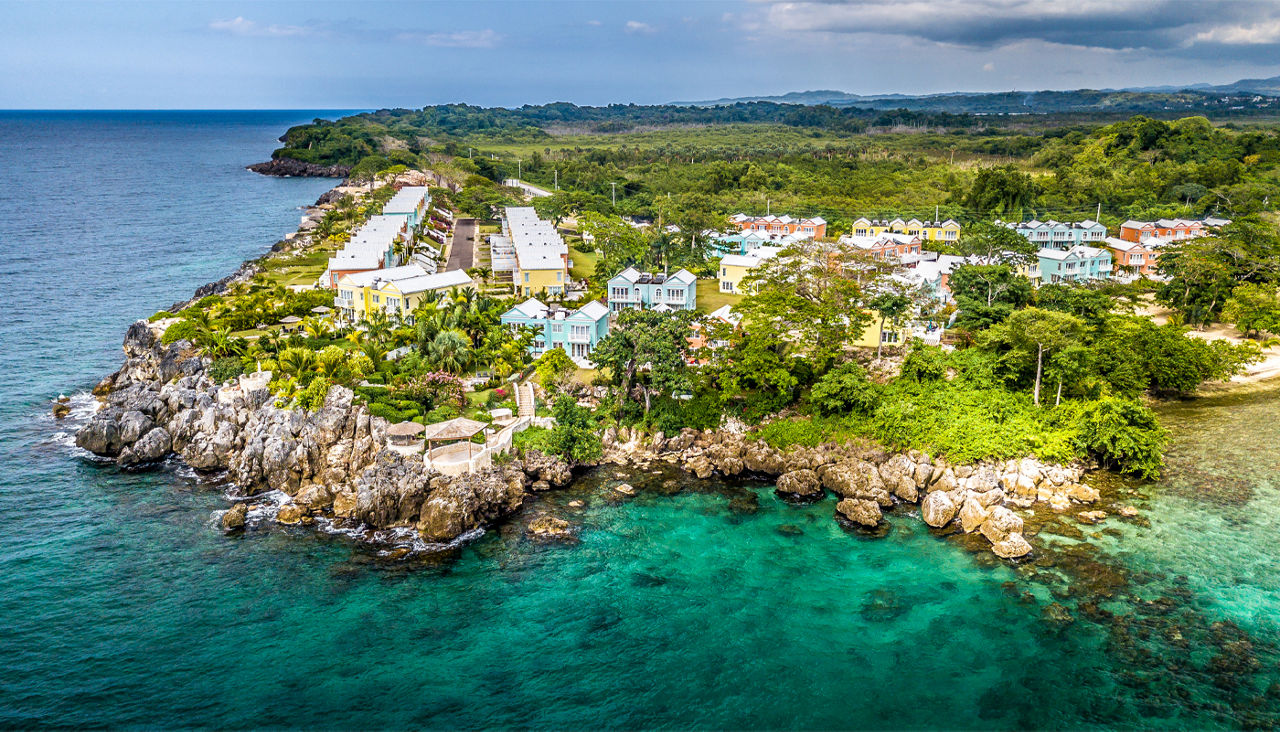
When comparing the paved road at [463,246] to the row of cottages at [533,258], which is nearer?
the row of cottages at [533,258]

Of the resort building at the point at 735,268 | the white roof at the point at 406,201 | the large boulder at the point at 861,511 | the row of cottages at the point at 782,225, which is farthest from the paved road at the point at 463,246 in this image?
the large boulder at the point at 861,511

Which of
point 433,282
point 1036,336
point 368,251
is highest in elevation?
point 368,251

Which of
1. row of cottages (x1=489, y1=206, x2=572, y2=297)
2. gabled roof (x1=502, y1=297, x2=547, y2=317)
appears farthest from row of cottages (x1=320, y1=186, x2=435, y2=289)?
gabled roof (x1=502, y1=297, x2=547, y2=317)

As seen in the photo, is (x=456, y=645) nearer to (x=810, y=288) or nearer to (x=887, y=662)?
(x=887, y=662)

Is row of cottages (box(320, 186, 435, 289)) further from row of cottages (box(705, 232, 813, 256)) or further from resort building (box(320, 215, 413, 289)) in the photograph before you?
row of cottages (box(705, 232, 813, 256))

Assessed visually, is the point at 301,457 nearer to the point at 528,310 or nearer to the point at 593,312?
the point at 528,310

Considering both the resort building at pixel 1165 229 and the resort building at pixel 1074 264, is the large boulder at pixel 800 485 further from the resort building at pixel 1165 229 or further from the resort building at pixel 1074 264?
the resort building at pixel 1165 229

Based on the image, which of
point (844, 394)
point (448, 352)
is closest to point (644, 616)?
point (844, 394)
